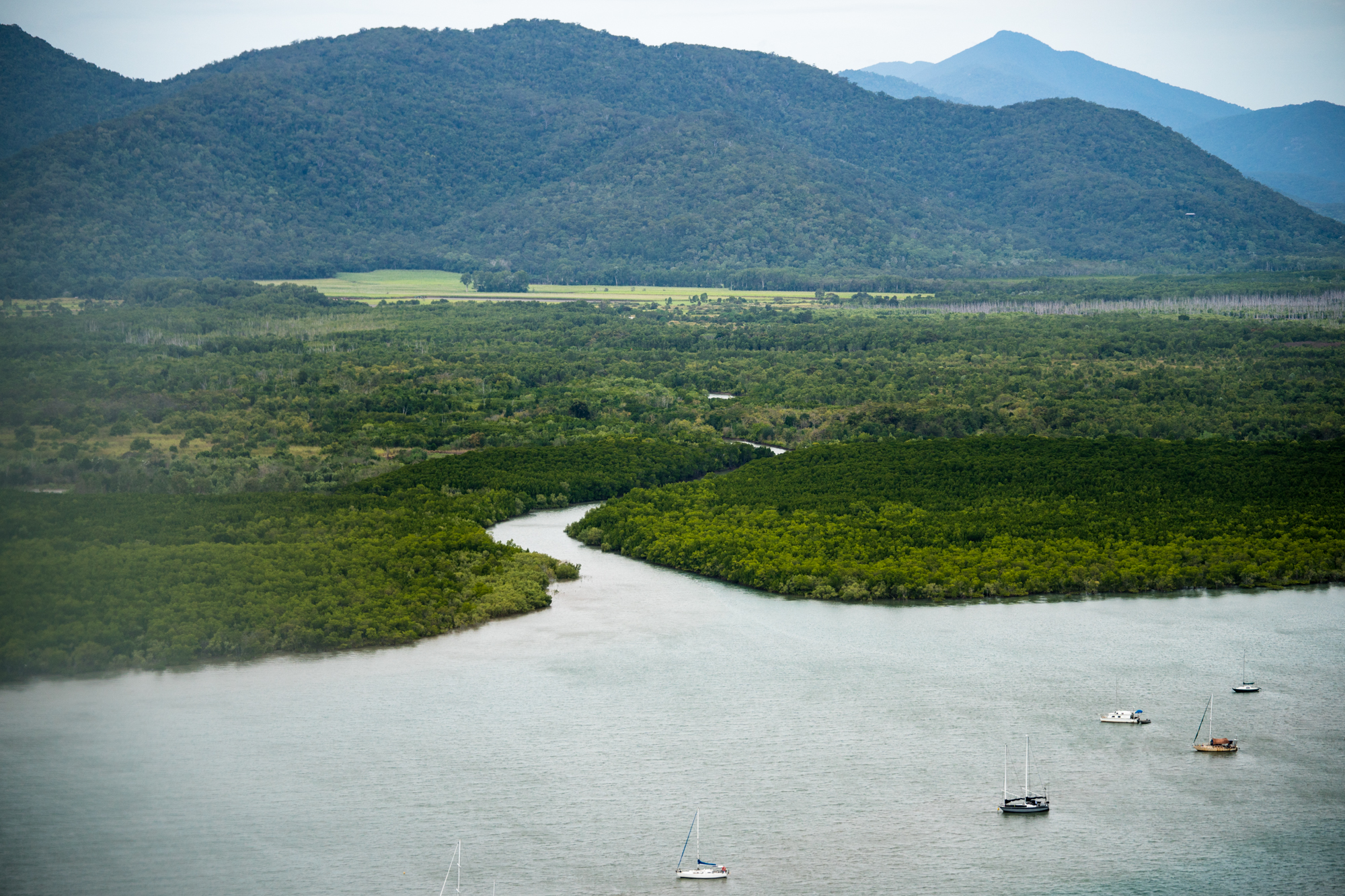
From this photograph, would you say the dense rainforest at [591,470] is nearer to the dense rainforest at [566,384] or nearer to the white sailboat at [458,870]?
the dense rainforest at [566,384]

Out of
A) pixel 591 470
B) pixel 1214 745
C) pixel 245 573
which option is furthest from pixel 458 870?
pixel 591 470

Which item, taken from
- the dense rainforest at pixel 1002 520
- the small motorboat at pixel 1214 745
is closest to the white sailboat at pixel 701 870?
the small motorboat at pixel 1214 745

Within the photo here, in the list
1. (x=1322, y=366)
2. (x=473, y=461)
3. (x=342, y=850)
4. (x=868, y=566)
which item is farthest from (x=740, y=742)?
(x=1322, y=366)

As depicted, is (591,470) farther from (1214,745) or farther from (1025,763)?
(1214,745)

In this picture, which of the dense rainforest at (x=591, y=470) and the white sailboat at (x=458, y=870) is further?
the dense rainforest at (x=591, y=470)

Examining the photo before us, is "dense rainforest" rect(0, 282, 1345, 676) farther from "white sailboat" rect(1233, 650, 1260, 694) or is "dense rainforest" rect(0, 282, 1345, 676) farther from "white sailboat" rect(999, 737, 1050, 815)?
"white sailboat" rect(999, 737, 1050, 815)

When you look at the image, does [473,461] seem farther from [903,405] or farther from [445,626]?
[903,405]
